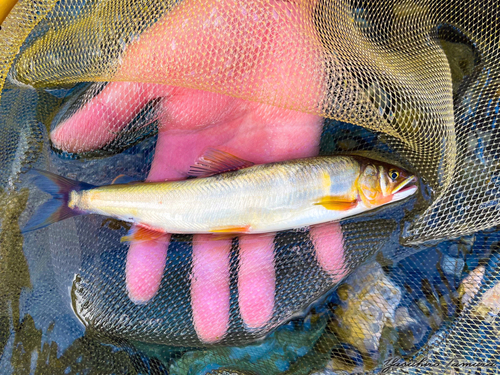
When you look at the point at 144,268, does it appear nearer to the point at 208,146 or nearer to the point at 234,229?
the point at 234,229

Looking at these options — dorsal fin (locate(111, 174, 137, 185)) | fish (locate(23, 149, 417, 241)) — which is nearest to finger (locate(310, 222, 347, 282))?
fish (locate(23, 149, 417, 241))

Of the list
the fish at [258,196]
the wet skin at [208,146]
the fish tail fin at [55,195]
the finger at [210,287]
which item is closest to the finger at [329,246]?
the wet skin at [208,146]

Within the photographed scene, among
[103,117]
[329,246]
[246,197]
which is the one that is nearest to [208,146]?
[246,197]

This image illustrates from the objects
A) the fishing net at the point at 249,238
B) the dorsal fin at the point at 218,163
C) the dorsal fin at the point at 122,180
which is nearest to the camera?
the fishing net at the point at 249,238

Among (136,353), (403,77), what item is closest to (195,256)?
(136,353)

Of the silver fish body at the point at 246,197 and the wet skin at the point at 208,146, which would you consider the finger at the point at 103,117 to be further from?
the silver fish body at the point at 246,197

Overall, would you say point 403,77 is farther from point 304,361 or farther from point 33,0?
point 33,0
